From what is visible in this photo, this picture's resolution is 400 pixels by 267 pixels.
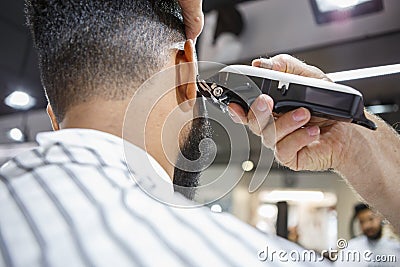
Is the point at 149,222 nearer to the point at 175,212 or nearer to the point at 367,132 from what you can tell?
the point at 175,212

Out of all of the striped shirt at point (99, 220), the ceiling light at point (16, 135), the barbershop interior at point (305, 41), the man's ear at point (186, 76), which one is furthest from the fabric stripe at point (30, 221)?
the ceiling light at point (16, 135)

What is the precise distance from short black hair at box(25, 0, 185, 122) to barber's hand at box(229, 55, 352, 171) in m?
0.20

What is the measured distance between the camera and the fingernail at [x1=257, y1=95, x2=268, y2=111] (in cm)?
88

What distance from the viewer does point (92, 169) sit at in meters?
0.67

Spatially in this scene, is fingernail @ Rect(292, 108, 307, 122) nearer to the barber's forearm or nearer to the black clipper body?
the black clipper body

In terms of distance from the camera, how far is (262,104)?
34.9 inches

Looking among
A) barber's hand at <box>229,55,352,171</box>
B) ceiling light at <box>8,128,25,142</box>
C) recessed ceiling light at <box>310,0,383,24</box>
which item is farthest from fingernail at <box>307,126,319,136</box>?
ceiling light at <box>8,128,25,142</box>

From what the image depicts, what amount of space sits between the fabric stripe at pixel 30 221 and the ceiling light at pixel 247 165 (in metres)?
0.45

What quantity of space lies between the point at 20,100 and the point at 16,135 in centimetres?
76

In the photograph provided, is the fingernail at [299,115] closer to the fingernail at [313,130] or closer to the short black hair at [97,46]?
the fingernail at [313,130]

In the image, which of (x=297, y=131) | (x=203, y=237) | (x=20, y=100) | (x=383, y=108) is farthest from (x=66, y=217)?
(x=20, y=100)

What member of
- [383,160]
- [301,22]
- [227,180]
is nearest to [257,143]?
[227,180]

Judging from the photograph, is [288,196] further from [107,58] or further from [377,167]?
[107,58]

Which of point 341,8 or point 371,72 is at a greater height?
point 341,8
